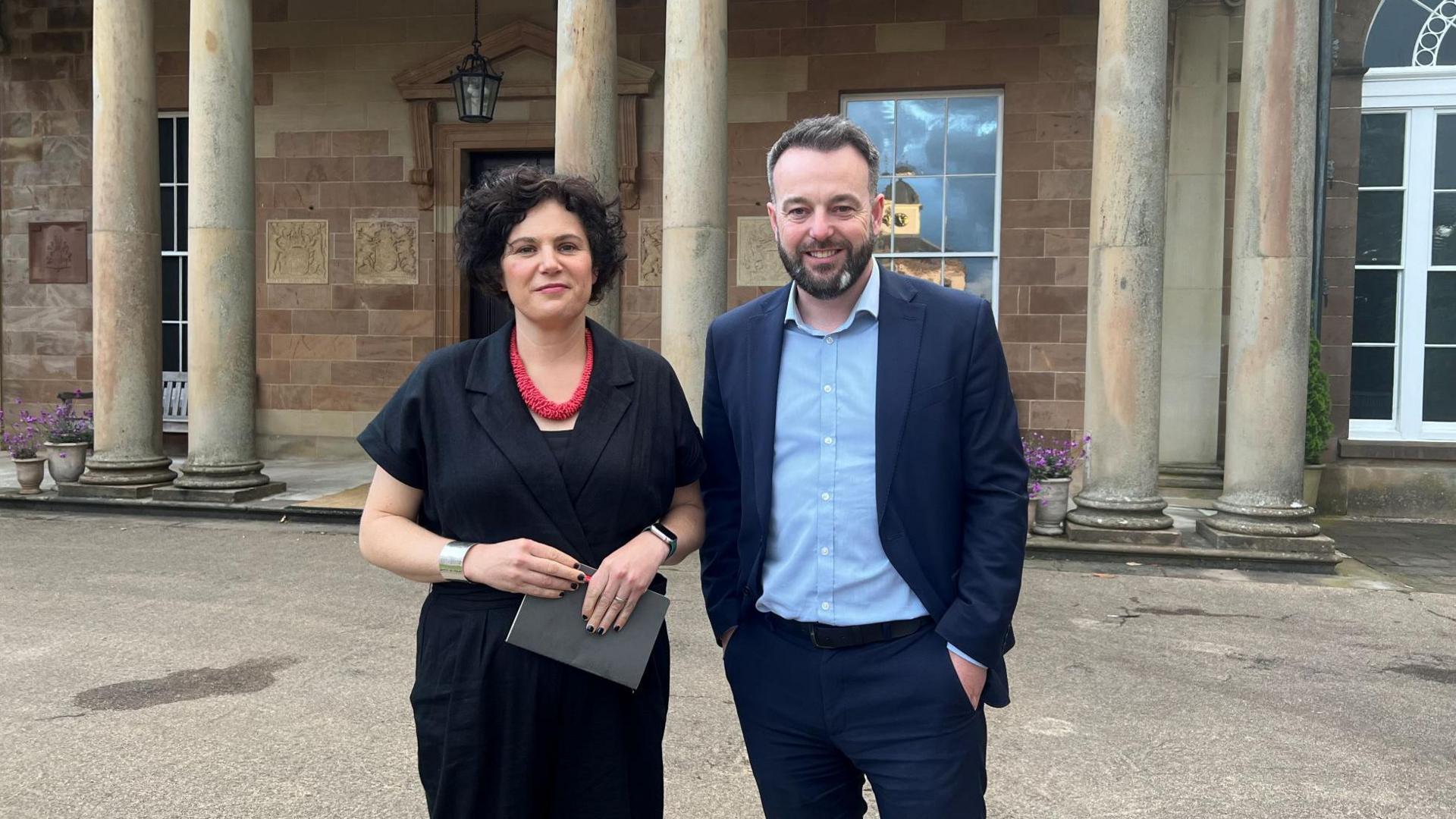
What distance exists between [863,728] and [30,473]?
368 inches

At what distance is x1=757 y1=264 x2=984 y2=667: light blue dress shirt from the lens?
6.81 ft

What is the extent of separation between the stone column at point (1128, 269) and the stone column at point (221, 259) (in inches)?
245

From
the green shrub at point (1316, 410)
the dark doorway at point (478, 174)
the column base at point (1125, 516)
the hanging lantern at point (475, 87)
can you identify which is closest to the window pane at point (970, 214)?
the green shrub at point (1316, 410)

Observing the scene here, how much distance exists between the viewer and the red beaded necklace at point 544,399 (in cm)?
209

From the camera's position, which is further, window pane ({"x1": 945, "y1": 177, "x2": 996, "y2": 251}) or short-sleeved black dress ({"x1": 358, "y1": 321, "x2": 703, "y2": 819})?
window pane ({"x1": 945, "y1": 177, "x2": 996, "y2": 251})

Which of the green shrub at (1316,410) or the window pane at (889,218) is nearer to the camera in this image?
the green shrub at (1316,410)

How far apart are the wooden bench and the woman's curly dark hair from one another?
10.9 m

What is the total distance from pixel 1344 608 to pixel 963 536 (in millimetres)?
5165

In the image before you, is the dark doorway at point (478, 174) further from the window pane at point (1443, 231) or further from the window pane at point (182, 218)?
the window pane at point (1443, 231)

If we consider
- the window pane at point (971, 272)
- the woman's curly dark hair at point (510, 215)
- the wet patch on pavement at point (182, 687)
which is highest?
the window pane at point (971, 272)

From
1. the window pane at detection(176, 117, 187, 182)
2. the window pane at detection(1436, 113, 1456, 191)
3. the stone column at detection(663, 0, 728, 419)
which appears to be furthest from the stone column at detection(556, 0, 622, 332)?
the window pane at detection(1436, 113, 1456, 191)

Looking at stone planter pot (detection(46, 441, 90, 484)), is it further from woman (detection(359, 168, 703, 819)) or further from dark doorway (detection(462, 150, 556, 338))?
woman (detection(359, 168, 703, 819))

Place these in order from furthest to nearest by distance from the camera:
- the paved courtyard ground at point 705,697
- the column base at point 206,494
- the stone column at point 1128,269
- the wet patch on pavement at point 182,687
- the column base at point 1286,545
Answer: the column base at point 206,494
the stone column at point 1128,269
the column base at point 1286,545
the wet patch on pavement at point 182,687
the paved courtyard ground at point 705,697

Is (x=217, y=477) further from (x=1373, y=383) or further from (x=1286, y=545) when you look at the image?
(x=1373, y=383)
